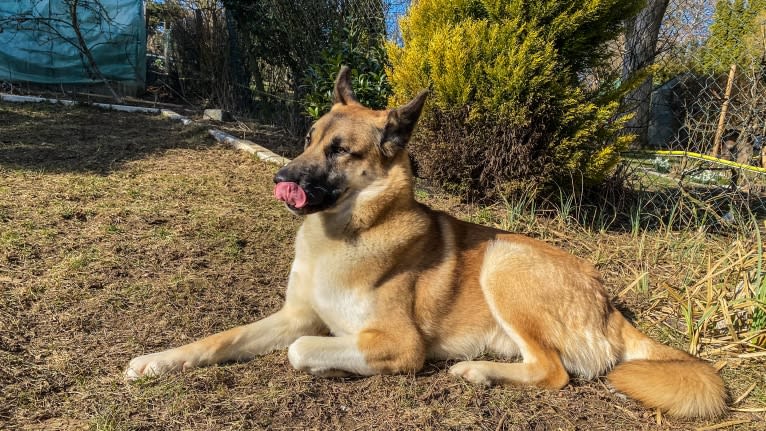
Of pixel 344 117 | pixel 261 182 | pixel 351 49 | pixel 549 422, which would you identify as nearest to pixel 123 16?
pixel 351 49

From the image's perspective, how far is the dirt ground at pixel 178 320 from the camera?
217cm

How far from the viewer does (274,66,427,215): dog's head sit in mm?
2588

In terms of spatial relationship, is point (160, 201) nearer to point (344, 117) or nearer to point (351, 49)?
point (344, 117)

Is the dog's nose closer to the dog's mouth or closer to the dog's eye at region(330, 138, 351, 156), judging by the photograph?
the dog's mouth

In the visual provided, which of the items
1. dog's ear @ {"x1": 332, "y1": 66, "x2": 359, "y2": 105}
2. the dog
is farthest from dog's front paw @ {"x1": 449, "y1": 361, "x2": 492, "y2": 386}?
dog's ear @ {"x1": 332, "y1": 66, "x2": 359, "y2": 105}

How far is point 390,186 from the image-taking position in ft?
9.09

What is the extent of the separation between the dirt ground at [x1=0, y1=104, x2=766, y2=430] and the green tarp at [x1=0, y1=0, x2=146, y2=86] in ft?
24.8

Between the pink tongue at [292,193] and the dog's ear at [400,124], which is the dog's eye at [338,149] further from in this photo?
the pink tongue at [292,193]

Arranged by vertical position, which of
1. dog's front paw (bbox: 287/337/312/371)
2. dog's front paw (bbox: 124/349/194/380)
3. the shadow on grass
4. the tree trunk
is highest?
the tree trunk

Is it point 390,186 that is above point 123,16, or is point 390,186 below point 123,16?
below

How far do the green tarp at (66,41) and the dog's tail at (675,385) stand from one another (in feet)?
38.9

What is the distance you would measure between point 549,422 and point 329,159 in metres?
1.71

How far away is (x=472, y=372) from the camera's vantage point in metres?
2.60

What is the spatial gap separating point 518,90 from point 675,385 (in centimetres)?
286
